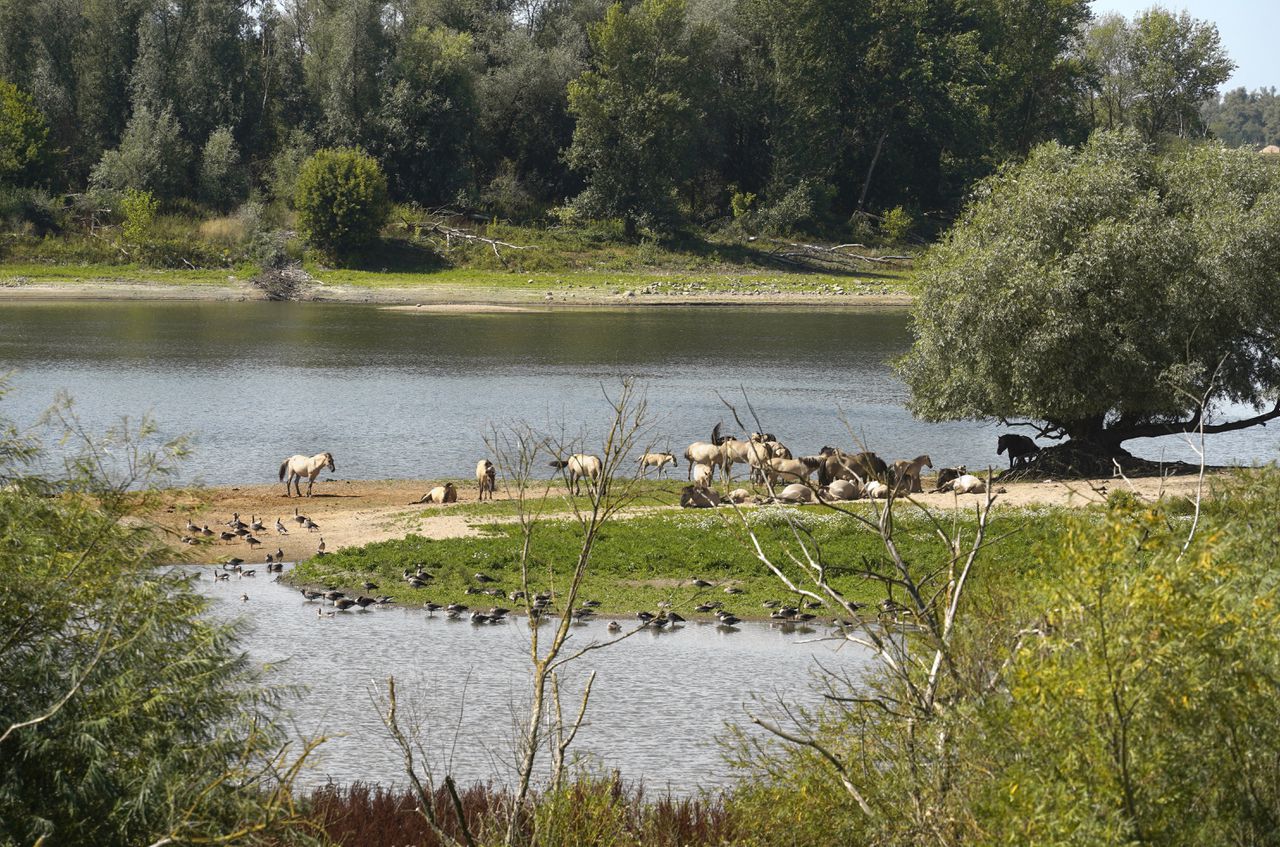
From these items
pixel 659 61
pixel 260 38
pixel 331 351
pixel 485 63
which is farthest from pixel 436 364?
pixel 260 38

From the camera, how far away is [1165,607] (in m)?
8.64

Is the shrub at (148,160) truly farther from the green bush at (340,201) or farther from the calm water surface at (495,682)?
the calm water surface at (495,682)

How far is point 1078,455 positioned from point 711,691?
18687mm

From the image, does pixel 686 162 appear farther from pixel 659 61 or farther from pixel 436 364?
pixel 436 364

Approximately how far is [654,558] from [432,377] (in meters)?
33.8

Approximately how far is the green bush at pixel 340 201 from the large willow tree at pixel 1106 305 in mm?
59796

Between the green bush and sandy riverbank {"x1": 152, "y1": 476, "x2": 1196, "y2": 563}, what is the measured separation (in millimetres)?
56354

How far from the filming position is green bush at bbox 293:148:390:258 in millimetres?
91688

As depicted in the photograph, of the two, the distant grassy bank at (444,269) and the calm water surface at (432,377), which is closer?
the calm water surface at (432,377)

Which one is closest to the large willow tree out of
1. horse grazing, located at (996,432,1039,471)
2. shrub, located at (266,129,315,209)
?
horse grazing, located at (996,432,1039,471)

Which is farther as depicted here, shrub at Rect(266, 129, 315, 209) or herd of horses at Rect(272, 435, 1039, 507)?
shrub at Rect(266, 129, 315, 209)

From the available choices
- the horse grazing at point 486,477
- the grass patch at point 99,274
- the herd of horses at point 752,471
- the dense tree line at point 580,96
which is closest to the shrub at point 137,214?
the grass patch at point 99,274

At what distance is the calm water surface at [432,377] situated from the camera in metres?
45.8

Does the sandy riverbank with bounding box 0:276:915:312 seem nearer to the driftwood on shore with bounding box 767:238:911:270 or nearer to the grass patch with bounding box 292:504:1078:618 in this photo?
the driftwood on shore with bounding box 767:238:911:270
